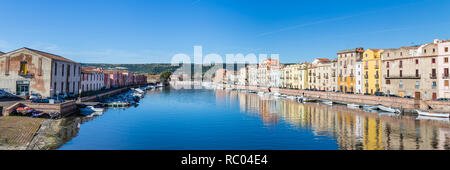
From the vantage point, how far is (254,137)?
88.9ft

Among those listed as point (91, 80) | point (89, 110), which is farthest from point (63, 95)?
point (91, 80)

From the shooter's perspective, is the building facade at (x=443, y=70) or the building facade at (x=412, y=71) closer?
the building facade at (x=443, y=70)

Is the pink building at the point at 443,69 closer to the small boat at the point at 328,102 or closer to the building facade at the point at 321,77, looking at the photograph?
the small boat at the point at 328,102

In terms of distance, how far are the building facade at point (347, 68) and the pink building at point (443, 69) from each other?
841 inches

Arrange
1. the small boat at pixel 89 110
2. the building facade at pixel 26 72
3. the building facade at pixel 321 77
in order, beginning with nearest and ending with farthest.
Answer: the small boat at pixel 89 110, the building facade at pixel 26 72, the building facade at pixel 321 77

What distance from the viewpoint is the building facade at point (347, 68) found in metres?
65.2

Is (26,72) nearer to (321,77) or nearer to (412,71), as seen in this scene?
(412,71)

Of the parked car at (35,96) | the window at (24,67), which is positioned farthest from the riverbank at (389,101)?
the window at (24,67)

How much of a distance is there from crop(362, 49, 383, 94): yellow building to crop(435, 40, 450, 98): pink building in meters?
13.5

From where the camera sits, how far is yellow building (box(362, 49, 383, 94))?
57344mm

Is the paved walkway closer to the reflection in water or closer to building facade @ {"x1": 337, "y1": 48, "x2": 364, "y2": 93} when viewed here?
the reflection in water
